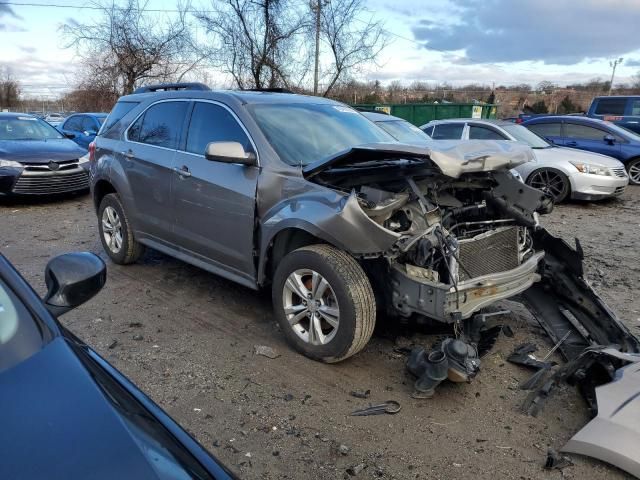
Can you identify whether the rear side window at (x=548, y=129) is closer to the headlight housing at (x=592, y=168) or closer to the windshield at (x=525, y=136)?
the windshield at (x=525, y=136)

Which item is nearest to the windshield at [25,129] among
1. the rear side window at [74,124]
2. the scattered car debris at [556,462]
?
the rear side window at [74,124]

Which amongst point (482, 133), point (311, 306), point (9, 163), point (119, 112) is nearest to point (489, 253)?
Answer: point (311, 306)

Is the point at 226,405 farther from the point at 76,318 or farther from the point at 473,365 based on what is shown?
the point at 76,318

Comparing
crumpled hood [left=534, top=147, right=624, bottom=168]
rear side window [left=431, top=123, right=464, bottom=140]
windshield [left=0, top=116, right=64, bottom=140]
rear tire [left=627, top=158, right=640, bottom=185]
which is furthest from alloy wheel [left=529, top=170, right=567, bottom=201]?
windshield [left=0, top=116, right=64, bottom=140]

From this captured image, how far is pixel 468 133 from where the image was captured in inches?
409

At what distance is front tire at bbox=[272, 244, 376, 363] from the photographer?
337 centimetres

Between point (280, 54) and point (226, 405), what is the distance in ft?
56.8

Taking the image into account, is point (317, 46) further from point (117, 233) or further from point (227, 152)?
point (227, 152)

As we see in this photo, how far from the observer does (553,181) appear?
388 inches

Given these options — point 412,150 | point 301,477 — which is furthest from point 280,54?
point 301,477

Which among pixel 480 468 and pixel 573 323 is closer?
pixel 480 468

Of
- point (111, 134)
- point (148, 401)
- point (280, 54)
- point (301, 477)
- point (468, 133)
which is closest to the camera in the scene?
point (148, 401)

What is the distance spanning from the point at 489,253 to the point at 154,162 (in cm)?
315

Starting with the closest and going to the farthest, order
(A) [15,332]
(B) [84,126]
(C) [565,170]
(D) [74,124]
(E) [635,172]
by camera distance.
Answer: (A) [15,332]
(C) [565,170]
(E) [635,172]
(B) [84,126]
(D) [74,124]
